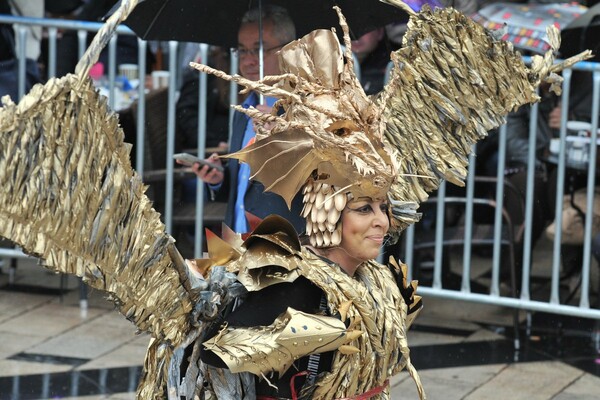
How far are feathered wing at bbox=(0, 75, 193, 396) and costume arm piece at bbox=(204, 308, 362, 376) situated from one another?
0.15m

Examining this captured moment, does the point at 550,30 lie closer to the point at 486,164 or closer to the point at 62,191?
the point at 62,191

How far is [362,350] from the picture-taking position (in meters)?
3.49

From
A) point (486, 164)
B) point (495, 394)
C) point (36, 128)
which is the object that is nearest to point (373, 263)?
point (36, 128)

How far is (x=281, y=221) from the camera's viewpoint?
11.2 ft

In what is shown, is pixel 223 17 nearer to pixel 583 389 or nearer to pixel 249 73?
pixel 249 73

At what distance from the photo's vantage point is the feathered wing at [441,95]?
4008 millimetres

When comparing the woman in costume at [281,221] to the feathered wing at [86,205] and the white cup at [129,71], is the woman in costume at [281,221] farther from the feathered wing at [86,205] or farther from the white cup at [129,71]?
the white cup at [129,71]

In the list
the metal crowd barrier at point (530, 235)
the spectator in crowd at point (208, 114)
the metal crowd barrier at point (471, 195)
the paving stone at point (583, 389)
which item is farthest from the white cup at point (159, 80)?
the paving stone at point (583, 389)

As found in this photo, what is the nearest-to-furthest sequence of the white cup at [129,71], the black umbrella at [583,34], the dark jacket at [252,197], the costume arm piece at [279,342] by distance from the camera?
the costume arm piece at [279,342], the dark jacket at [252,197], the black umbrella at [583,34], the white cup at [129,71]

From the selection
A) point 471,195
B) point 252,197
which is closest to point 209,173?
point 252,197

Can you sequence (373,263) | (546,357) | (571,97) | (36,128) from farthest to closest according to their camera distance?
(571,97) → (546,357) → (373,263) → (36,128)

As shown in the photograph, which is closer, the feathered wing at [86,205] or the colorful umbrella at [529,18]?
the feathered wing at [86,205]

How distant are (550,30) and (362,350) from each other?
4.60 ft

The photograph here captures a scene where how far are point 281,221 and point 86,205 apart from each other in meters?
0.66
